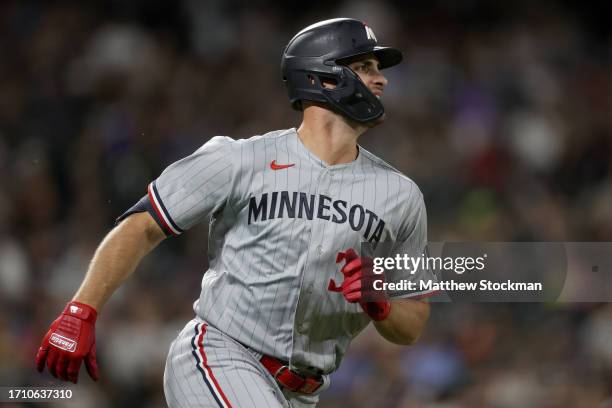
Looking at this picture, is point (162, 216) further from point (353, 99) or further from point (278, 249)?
point (353, 99)

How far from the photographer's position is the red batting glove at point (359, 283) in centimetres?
327

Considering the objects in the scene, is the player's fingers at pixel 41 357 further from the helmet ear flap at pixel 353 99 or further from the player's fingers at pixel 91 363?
the helmet ear flap at pixel 353 99

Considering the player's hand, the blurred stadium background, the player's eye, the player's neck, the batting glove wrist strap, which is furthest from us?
the blurred stadium background

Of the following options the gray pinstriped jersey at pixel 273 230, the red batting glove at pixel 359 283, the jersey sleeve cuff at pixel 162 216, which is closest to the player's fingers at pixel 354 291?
the red batting glove at pixel 359 283

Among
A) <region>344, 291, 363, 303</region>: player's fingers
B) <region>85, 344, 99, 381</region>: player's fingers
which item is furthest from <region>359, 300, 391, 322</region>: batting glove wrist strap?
<region>85, 344, 99, 381</region>: player's fingers

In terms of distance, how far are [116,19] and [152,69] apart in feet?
2.36

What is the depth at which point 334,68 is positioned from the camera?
3.65 m

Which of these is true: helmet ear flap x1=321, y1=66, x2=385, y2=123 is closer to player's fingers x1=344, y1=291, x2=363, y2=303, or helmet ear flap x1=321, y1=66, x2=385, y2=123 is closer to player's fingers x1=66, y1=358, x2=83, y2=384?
player's fingers x1=344, y1=291, x2=363, y2=303

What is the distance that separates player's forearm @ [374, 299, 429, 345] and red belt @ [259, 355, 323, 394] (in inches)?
12.9

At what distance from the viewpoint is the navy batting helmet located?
143 inches

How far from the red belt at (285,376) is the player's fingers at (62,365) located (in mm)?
658

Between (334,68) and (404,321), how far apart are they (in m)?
0.96

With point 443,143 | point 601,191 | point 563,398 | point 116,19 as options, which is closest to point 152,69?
point 116,19

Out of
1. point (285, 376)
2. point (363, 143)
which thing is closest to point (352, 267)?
point (285, 376)
